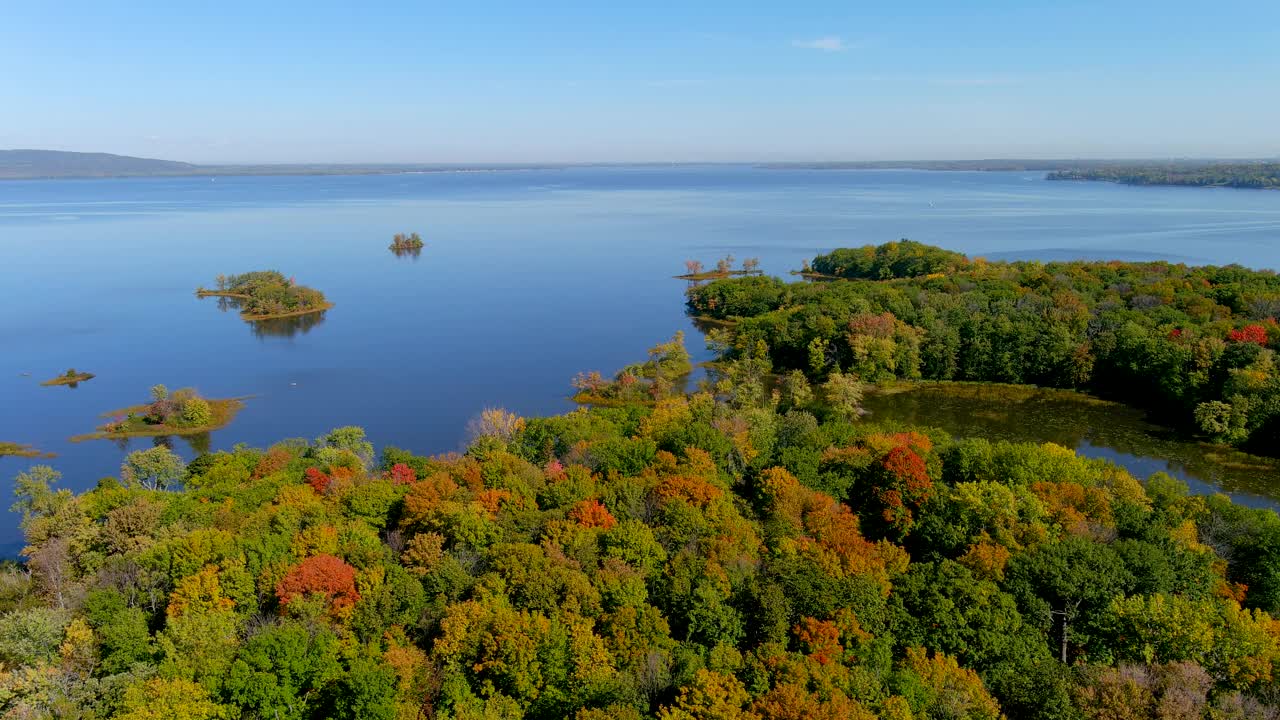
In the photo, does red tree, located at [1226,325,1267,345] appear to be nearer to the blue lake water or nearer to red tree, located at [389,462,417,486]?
the blue lake water

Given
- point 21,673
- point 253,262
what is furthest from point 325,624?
point 253,262

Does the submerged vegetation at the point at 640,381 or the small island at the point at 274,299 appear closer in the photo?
the submerged vegetation at the point at 640,381

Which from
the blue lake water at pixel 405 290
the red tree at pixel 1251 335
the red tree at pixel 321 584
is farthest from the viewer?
the blue lake water at pixel 405 290

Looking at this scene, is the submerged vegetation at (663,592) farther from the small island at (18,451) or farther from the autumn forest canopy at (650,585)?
the small island at (18,451)

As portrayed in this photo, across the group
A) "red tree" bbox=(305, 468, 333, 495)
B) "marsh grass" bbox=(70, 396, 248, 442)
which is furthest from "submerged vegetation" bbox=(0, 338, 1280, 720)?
"marsh grass" bbox=(70, 396, 248, 442)

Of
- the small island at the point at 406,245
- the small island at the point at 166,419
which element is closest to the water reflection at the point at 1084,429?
the small island at the point at 166,419

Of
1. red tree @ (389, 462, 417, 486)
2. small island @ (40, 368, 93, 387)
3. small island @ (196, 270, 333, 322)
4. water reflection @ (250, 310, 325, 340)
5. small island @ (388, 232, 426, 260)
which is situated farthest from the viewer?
small island @ (388, 232, 426, 260)

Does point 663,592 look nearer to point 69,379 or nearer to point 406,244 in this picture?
point 69,379

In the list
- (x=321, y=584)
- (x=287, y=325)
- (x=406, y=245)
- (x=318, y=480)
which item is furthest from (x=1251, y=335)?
(x=406, y=245)
